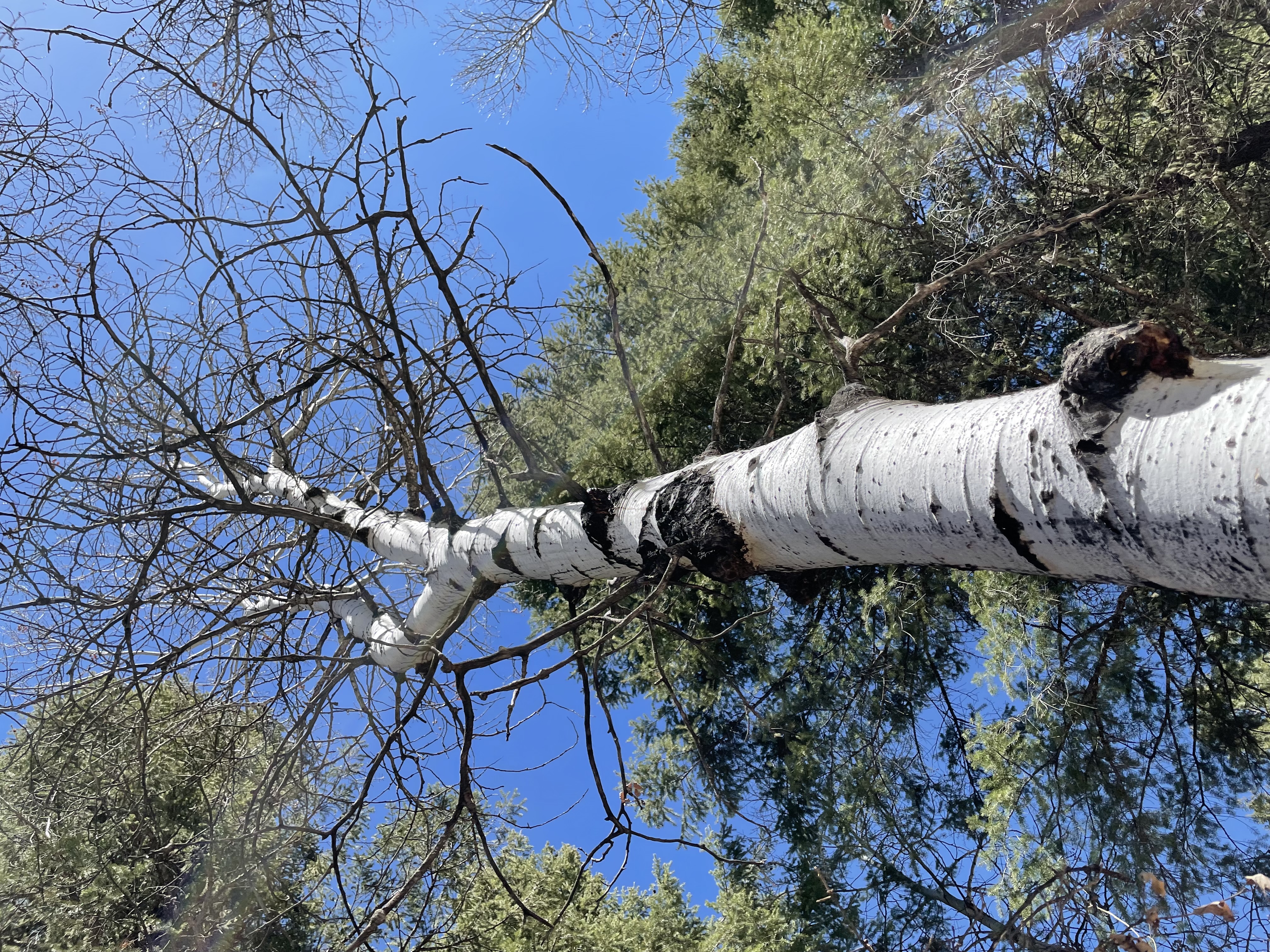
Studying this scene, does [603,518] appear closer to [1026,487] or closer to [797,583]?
[797,583]

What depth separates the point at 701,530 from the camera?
1463 millimetres

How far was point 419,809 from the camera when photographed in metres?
2.24

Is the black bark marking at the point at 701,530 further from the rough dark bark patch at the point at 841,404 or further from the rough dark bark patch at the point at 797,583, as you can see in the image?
the rough dark bark patch at the point at 841,404

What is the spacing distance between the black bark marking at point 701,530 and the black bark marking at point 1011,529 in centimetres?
56

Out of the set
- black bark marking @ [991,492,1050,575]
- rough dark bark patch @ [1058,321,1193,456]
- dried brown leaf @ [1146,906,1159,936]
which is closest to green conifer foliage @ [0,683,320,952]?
black bark marking @ [991,492,1050,575]

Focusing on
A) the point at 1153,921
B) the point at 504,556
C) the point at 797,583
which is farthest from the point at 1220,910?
the point at 504,556

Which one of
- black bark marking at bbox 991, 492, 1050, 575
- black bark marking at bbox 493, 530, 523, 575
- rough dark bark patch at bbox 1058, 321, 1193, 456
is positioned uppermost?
black bark marking at bbox 493, 530, 523, 575

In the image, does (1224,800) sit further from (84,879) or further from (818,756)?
(84,879)

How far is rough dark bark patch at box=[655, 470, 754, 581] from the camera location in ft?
4.74

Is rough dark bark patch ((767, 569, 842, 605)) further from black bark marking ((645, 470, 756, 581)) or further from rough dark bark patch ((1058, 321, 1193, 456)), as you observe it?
rough dark bark patch ((1058, 321, 1193, 456))

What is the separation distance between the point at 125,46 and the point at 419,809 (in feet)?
7.11

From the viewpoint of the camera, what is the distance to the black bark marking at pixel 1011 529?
917 mm

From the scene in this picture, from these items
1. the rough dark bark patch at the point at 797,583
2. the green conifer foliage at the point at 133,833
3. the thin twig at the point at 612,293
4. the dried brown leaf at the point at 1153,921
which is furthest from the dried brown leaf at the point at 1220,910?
the green conifer foliage at the point at 133,833

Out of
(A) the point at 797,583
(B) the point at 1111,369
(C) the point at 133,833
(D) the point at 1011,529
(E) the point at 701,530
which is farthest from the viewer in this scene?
(C) the point at 133,833
